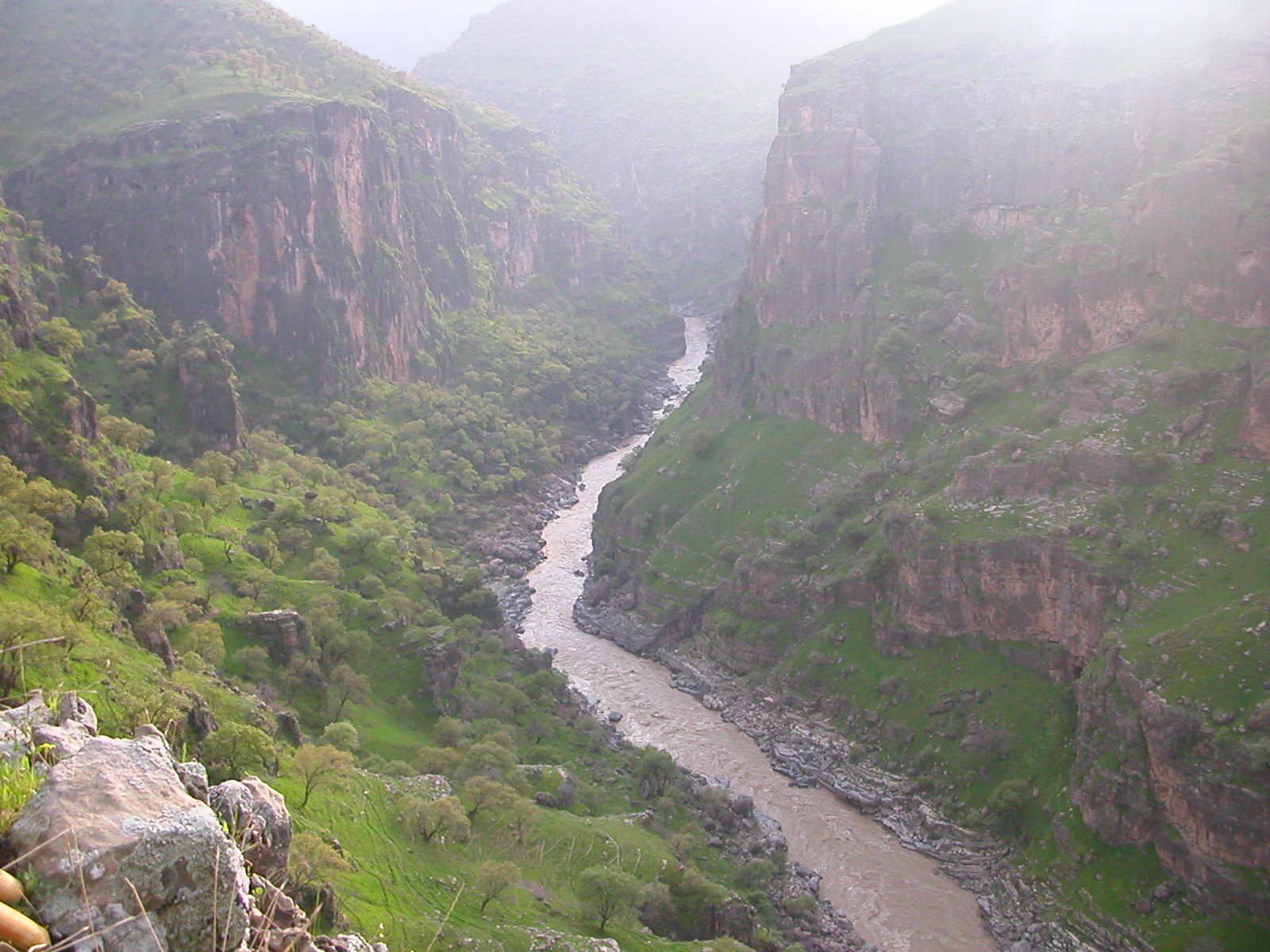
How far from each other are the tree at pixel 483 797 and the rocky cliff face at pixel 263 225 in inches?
3914

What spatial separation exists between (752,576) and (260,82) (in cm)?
11817

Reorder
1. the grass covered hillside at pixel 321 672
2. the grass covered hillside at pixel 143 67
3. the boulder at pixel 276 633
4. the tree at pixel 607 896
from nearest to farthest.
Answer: the grass covered hillside at pixel 321 672
the tree at pixel 607 896
the boulder at pixel 276 633
the grass covered hillside at pixel 143 67

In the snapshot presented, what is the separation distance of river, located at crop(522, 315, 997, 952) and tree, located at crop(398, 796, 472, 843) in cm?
2360

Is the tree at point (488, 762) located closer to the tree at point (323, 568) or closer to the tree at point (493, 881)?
the tree at point (493, 881)

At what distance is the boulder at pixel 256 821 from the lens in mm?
15000

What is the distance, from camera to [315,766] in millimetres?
49875

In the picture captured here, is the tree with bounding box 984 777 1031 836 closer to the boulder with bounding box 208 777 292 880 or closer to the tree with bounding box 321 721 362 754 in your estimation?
the tree with bounding box 321 721 362 754

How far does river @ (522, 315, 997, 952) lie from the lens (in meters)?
60.2

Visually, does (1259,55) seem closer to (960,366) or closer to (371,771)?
(960,366)

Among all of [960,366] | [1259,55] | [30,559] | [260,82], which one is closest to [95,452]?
[30,559]

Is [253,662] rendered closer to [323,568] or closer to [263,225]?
[323,568]

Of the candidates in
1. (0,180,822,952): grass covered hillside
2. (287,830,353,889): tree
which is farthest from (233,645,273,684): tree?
(287,830,353,889): tree

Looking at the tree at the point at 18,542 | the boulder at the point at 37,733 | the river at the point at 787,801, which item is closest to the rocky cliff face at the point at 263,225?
the river at the point at 787,801

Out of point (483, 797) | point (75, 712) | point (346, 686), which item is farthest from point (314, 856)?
point (346, 686)
